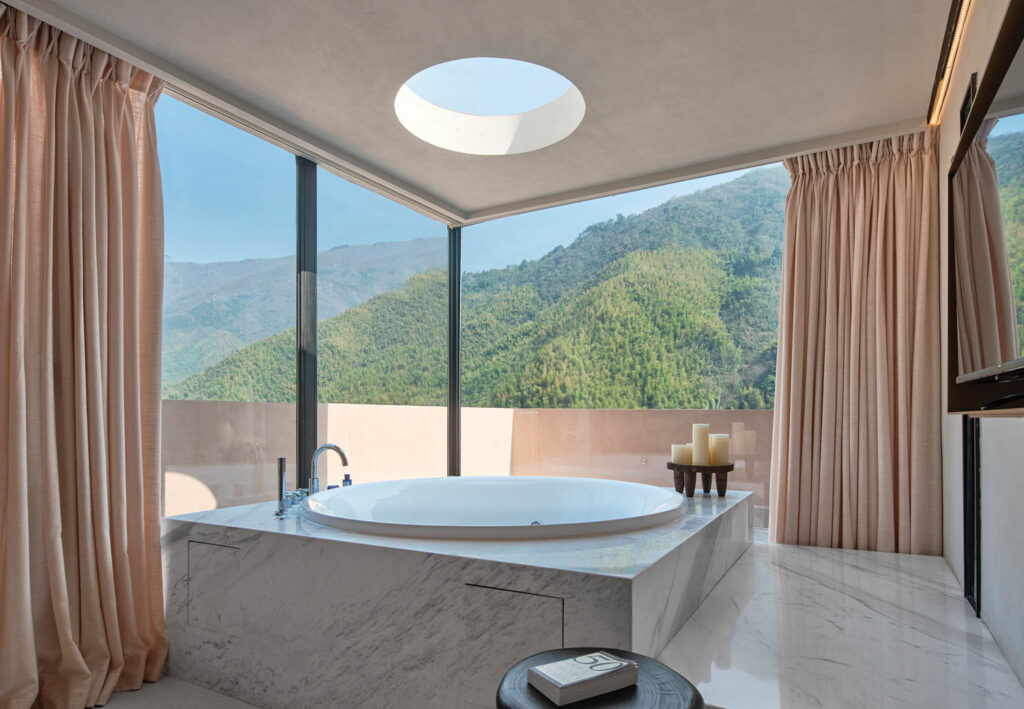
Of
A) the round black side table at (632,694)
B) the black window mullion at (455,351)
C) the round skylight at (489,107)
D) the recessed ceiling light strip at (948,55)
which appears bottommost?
the round black side table at (632,694)

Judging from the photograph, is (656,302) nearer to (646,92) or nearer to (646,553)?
(646,92)

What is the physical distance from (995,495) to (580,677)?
4.51 feet

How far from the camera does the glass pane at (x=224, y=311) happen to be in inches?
102

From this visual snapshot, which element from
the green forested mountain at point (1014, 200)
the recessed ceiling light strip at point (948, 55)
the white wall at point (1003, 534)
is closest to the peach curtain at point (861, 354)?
the recessed ceiling light strip at point (948, 55)

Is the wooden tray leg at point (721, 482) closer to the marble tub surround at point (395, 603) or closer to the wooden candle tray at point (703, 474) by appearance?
the wooden candle tray at point (703, 474)

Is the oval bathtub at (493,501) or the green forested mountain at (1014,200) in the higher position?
the green forested mountain at (1014,200)

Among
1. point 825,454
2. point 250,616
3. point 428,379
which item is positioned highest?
point 428,379

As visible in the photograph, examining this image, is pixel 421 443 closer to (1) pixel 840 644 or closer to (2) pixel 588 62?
(2) pixel 588 62

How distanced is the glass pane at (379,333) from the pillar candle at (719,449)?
195 centimetres

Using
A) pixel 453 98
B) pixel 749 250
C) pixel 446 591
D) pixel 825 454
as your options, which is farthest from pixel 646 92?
pixel 446 591

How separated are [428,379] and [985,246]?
367 cm

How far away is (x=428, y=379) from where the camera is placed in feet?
14.7

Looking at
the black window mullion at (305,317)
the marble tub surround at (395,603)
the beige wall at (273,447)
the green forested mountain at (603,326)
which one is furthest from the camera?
the green forested mountain at (603,326)

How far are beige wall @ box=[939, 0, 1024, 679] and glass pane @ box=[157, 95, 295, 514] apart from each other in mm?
2704
